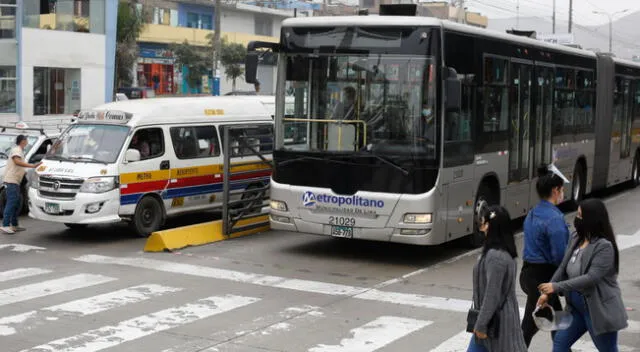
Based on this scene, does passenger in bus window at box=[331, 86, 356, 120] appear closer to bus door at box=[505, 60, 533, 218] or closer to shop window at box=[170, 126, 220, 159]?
bus door at box=[505, 60, 533, 218]

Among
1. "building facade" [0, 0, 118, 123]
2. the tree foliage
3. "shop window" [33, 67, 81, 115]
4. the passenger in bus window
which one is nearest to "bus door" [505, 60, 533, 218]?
the passenger in bus window

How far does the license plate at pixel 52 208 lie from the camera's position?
14.7 metres

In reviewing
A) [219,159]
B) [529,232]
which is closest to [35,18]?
[219,159]

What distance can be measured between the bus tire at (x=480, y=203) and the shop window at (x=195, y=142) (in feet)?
16.5

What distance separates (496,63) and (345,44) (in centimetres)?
276

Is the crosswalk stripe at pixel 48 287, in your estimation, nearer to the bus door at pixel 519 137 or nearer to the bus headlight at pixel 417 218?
the bus headlight at pixel 417 218

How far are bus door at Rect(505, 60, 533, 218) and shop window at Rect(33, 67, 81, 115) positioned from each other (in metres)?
26.8

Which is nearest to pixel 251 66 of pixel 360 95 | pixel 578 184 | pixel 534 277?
pixel 360 95

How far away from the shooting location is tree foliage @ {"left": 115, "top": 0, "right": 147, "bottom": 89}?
48125 mm

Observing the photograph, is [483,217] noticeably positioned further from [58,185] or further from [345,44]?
[58,185]

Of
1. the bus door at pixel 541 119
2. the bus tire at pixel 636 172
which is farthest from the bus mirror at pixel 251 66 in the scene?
Result: the bus tire at pixel 636 172

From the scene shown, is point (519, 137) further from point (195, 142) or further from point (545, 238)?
point (545, 238)

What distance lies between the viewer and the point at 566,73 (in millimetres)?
17766

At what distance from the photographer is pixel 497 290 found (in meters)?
6.19
